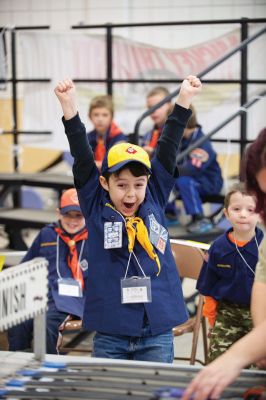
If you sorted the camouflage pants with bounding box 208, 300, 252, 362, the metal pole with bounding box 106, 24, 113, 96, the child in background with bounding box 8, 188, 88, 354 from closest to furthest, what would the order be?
1. the camouflage pants with bounding box 208, 300, 252, 362
2. the child in background with bounding box 8, 188, 88, 354
3. the metal pole with bounding box 106, 24, 113, 96

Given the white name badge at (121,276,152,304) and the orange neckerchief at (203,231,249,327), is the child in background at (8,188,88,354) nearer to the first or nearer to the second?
the orange neckerchief at (203,231,249,327)

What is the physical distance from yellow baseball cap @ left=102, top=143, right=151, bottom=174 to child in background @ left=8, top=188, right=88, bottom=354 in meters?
1.41

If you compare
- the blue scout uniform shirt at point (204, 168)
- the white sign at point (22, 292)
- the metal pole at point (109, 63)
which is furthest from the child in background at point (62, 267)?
the metal pole at point (109, 63)

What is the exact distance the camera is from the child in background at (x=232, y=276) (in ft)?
11.9

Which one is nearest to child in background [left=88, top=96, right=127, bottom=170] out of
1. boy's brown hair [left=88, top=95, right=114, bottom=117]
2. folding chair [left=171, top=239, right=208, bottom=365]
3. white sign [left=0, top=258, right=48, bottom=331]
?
boy's brown hair [left=88, top=95, right=114, bottom=117]

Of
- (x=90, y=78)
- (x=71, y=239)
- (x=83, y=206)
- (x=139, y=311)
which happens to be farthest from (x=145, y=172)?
(x=90, y=78)

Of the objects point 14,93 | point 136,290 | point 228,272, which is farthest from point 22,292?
point 14,93

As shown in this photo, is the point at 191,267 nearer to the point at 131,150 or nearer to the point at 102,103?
the point at 131,150

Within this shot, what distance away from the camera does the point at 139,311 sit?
2.96 metres

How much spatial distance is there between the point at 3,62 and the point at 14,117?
0.60 metres

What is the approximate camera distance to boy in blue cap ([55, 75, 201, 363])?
9.70 feet

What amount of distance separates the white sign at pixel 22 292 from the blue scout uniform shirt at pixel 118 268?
27.9 inches

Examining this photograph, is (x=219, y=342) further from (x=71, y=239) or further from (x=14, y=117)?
(x=14, y=117)

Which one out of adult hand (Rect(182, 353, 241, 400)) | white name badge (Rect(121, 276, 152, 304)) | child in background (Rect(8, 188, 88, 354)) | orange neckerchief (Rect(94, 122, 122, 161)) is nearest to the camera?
adult hand (Rect(182, 353, 241, 400))
